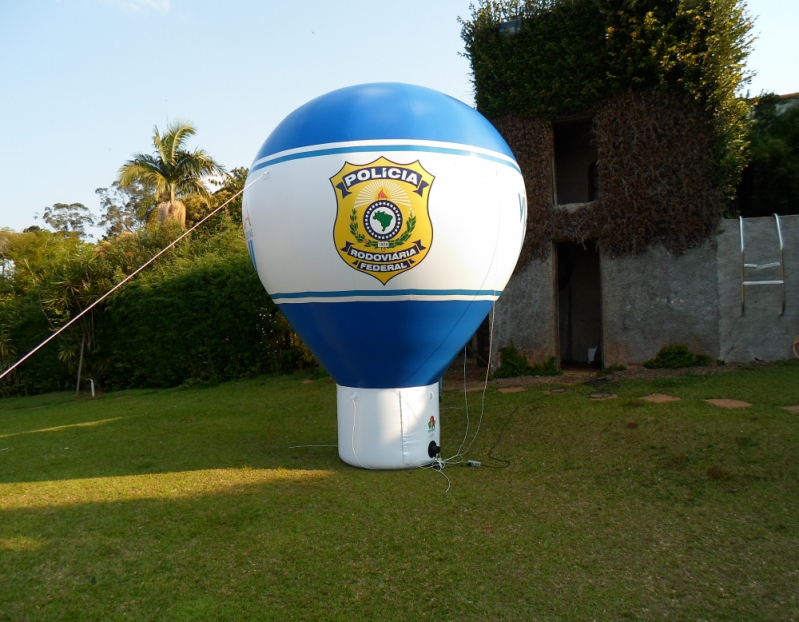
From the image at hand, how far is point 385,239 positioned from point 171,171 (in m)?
22.0

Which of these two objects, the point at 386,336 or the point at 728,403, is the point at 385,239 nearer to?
the point at 386,336

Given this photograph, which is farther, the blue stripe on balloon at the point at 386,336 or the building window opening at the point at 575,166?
the building window opening at the point at 575,166

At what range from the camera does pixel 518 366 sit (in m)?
11.6

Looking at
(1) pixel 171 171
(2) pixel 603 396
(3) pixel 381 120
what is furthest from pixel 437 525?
(1) pixel 171 171

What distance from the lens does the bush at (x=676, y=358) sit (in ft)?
34.2

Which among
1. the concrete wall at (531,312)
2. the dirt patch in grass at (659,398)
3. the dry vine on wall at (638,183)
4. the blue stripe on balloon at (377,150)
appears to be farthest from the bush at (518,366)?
the blue stripe on balloon at (377,150)

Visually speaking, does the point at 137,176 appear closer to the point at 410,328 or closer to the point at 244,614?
the point at 410,328

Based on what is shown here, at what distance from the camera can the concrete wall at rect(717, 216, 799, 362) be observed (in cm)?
997

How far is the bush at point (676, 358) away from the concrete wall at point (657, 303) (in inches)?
3.5

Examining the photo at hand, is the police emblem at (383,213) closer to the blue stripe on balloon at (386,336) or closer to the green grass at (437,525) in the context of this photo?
the blue stripe on balloon at (386,336)

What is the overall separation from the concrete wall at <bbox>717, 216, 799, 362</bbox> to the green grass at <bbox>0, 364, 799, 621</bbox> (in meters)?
1.87

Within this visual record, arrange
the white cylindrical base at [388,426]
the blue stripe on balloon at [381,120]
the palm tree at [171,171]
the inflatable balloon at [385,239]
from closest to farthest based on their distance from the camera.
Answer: the inflatable balloon at [385,239] < the blue stripe on balloon at [381,120] < the white cylindrical base at [388,426] < the palm tree at [171,171]

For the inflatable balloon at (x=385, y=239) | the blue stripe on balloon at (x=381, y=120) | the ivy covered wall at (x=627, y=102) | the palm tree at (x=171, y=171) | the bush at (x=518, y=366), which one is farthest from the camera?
the palm tree at (x=171, y=171)

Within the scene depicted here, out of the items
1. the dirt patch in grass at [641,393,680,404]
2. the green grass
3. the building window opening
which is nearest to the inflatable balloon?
the green grass
